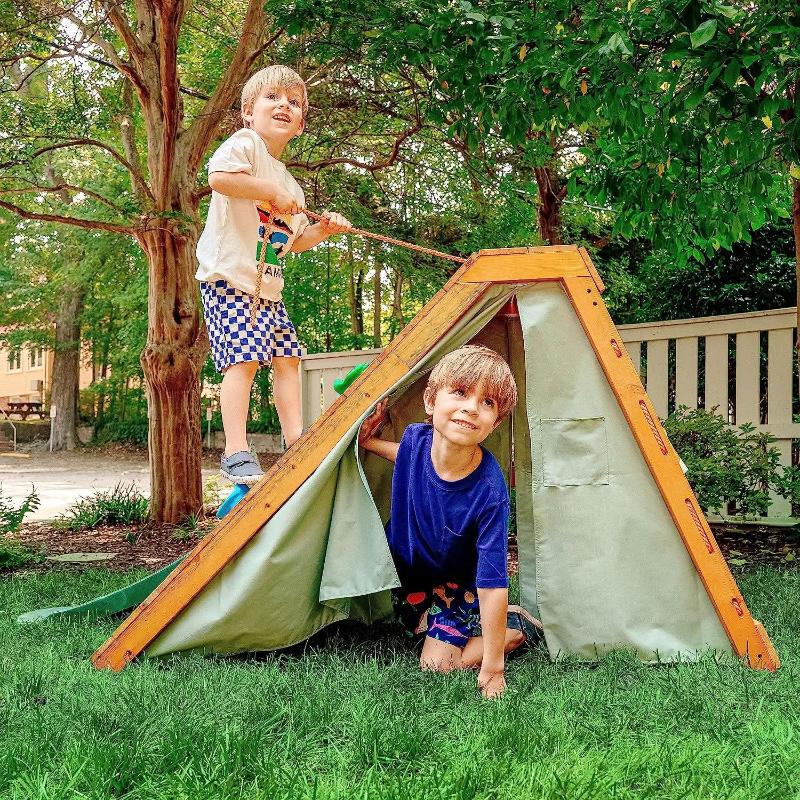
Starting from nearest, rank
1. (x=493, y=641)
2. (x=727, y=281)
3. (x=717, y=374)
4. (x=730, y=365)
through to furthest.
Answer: (x=493, y=641)
(x=717, y=374)
(x=730, y=365)
(x=727, y=281)

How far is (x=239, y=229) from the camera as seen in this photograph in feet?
9.36

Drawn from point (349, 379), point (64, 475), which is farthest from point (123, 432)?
point (349, 379)

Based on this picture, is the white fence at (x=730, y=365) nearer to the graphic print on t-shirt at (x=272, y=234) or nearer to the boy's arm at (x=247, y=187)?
the graphic print on t-shirt at (x=272, y=234)

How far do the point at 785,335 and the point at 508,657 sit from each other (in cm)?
438

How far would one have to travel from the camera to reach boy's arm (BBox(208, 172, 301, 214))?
2715mm

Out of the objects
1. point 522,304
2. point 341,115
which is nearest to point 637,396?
point 522,304

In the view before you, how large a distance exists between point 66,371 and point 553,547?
18.5 metres

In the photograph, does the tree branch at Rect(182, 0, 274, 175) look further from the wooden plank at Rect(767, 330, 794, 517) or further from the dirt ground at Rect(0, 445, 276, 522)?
the wooden plank at Rect(767, 330, 794, 517)

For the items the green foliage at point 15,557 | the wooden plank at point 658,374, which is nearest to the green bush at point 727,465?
the wooden plank at point 658,374

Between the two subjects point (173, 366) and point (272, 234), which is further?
point (173, 366)

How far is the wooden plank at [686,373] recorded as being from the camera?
21.6 feet

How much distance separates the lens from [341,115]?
755 cm

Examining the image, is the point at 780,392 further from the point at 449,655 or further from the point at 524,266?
the point at 449,655

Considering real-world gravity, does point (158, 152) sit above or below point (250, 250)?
above
